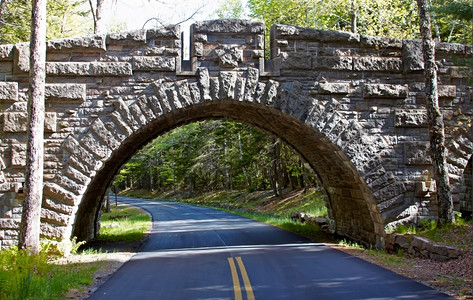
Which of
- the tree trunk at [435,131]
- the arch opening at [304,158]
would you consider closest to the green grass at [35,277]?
the arch opening at [304,158]

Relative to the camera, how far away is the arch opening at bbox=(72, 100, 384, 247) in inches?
460

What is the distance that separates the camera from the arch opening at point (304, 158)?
1168 centimetres

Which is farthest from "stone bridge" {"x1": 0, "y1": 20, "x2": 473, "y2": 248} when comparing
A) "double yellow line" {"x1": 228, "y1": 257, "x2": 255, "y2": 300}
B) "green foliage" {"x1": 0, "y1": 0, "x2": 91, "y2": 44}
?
"green foliage" {"x1": 0, "y1": 0, "x2": 91, "y2": 44}

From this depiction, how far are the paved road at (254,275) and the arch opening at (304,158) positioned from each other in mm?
1716

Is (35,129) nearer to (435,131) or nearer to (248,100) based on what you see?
(248,100)

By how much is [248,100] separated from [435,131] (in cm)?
456

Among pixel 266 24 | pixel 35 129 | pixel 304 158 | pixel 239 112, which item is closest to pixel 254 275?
pixel 35 129

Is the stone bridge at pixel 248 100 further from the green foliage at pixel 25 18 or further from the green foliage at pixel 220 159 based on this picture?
the green foliage at pixel 220 159

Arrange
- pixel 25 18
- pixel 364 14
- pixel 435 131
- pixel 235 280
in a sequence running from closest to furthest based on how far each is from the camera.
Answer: pixel 235 280
pixel 435 131
pixel 25 18
pixel 364 14

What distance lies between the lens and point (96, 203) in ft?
47.0

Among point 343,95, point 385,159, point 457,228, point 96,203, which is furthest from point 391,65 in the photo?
point 96,203

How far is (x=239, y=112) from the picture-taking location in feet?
43.7

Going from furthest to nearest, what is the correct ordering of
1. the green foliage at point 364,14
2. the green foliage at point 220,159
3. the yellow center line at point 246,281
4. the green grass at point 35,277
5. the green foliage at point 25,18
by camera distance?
the green foliage at point 220,159
the green foliage at point 364,14
the green foliage at point 25,18
the yellow center line at point 246,281
the green grass at point 35,277

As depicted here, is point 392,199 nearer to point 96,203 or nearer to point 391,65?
point 391,65
